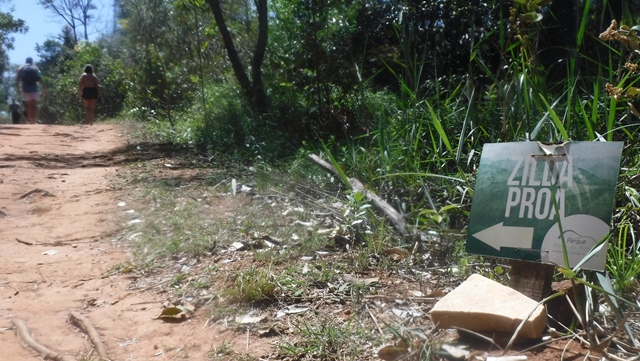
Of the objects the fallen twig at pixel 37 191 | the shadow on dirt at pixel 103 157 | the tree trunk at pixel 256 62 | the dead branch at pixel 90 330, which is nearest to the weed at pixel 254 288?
the dead branch at pixel 90 330

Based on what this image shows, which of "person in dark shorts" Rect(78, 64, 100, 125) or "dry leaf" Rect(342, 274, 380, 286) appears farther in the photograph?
"person in dark shorts" Rect(78, 64, 100, 125)

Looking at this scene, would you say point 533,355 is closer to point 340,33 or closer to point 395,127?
point 395,127

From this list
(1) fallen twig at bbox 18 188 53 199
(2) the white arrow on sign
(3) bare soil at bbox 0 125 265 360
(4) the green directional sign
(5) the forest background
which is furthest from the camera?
(1) fallen twig at bbox 18 188 53 199

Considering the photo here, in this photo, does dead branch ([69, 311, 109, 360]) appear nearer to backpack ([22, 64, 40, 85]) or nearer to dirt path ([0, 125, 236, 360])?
dirt path ([0, 125, 236, 360])

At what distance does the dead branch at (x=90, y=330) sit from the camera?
322cm

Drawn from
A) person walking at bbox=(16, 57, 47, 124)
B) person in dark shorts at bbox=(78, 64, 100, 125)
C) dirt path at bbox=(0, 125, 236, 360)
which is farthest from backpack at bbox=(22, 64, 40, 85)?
dirt path at bbox=(0, 125, 236, 360)

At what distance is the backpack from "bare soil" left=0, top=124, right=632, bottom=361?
26.2 ft

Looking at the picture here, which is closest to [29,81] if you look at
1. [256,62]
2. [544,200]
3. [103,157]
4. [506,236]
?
[103,157]

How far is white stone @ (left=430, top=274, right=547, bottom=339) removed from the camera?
8.89 ft

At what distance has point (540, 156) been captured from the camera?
122 inches

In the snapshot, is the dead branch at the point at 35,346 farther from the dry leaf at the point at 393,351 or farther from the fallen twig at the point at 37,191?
the fallen twig at the point at 37,191

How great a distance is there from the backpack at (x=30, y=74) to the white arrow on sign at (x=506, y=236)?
1283cm

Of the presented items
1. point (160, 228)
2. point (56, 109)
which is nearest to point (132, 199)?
point (160, 228)

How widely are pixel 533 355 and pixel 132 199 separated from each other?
4.13 meters
